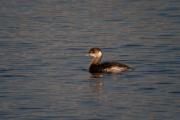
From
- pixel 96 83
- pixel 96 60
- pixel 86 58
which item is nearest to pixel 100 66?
pixel 96 60

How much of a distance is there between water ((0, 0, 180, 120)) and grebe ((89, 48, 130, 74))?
0.83ft

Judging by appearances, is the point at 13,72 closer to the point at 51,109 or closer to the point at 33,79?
the point at 33,79

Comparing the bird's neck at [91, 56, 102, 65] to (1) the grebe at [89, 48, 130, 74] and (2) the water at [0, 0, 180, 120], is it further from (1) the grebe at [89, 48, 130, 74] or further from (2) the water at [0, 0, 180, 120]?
(2) the water at [0, 0, 180, 120]

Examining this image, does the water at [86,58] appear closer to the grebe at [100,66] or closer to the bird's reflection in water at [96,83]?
the bird's reflection in water at [96,83]

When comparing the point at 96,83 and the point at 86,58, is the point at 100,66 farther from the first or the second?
the point at 86,58

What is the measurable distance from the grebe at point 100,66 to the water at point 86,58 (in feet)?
0.83

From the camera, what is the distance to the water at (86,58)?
21.9 metres

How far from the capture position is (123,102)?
22.5m

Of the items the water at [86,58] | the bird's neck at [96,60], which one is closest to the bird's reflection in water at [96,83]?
the water at [86,58]

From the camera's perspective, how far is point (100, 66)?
27266mm

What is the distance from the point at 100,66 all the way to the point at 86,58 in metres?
2.37

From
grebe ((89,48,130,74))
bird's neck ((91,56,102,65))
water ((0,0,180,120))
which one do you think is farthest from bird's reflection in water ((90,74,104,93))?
bird's neck ((91,56,102,65))

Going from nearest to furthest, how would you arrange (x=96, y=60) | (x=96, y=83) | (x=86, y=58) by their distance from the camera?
(x=96, y=83) → (x=96, y=60) → (x=86, y=58)

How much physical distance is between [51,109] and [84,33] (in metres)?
12.0
